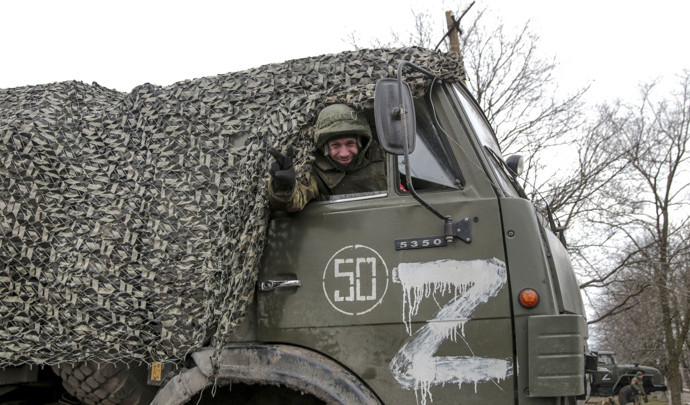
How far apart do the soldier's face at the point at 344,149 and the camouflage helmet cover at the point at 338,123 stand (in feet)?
0.18

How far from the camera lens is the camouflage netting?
140 inches

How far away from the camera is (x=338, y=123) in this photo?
11.9 ft

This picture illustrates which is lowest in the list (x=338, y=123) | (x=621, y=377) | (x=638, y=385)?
(x=638, y=385)

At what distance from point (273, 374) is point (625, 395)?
2510 centimetres

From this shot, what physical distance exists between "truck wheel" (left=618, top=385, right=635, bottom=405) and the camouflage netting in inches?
961

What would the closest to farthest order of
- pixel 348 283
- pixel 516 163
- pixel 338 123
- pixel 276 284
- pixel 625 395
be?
pixel 348 283 → pixel 276 284 → pixel 338 123 → pixel 516 163 → pixel 625 395

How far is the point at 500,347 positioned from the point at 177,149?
2290 mm

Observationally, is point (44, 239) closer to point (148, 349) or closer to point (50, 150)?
point (50, 150)

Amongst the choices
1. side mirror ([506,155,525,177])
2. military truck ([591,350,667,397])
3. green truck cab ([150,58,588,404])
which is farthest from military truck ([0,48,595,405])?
military truck ([591,350,667,397])

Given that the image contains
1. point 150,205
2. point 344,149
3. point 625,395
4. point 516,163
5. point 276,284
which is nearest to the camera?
point 276,284

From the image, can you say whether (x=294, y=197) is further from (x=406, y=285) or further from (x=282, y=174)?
(x=406, y=285)

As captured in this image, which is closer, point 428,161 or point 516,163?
point 428,161

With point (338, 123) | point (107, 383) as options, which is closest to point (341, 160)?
point (338, 123)

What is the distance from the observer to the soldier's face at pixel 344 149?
148 inches
